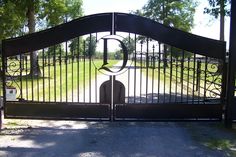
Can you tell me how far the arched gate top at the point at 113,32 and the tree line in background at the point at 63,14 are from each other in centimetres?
37

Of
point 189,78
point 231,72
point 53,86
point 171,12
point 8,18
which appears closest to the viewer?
point 231,72

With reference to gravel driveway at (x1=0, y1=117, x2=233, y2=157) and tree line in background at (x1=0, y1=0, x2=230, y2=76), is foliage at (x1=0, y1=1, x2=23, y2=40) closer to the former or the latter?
tree line in background at (x1=0, y1=0, x2=230, y2=76)

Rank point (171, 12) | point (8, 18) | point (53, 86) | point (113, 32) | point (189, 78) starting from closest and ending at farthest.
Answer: point (113, 32)
point (53, 86)
point (189, 78)
point (8, 18)
point (171, 12)

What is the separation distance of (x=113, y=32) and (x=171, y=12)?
39036mm

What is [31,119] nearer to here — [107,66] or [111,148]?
[107,66]

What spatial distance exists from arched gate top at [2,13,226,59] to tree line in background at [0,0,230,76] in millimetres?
368

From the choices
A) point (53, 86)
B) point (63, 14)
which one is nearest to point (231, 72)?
point (53, 86)

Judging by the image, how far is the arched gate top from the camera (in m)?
8.07

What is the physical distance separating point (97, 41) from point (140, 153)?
3102 millimetres

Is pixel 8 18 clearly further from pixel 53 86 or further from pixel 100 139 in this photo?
pixel 100 139

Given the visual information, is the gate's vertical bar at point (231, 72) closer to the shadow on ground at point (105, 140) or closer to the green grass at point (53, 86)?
the shadow on ground at point (105, 140)

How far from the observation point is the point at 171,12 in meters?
45.8

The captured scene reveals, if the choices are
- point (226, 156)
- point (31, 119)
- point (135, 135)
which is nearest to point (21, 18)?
point (31, 119)

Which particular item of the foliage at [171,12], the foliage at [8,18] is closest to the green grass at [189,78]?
the foliage at [8,18]
